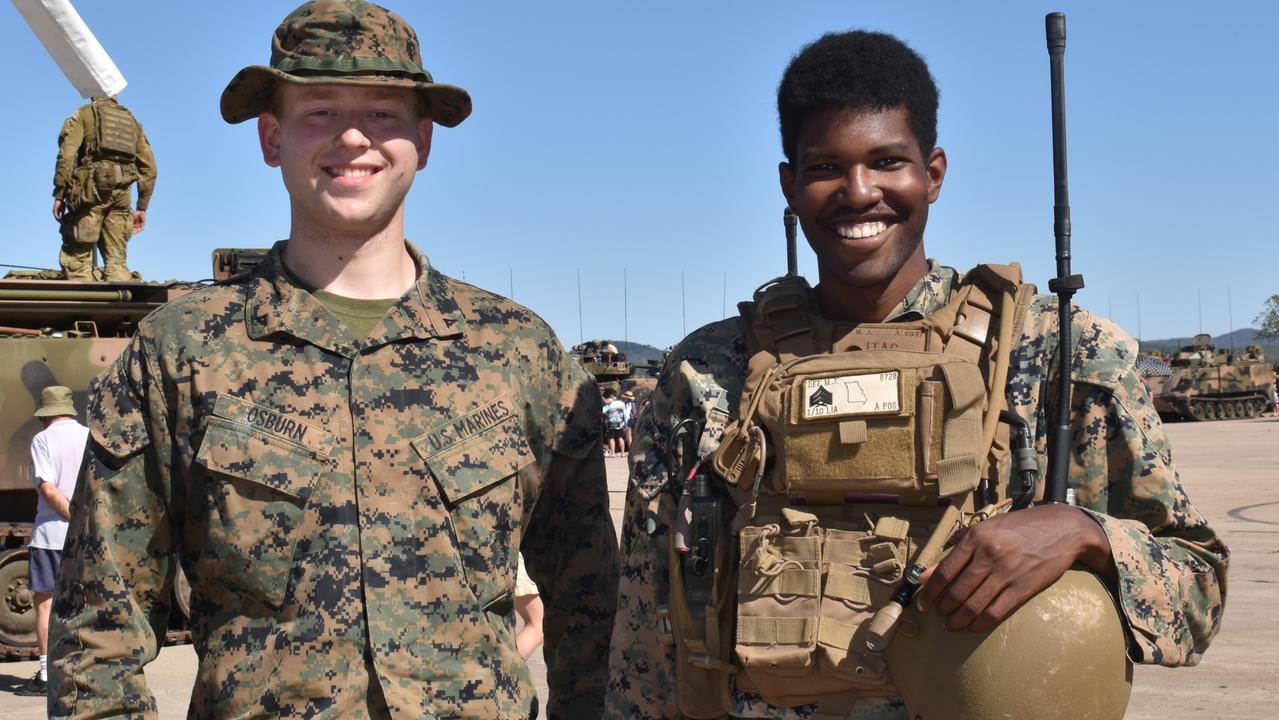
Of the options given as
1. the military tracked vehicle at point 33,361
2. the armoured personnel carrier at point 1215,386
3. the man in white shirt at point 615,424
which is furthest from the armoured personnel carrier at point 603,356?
the military tracked vehicle at point 33,361

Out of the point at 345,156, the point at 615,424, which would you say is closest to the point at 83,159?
the point at 345,156

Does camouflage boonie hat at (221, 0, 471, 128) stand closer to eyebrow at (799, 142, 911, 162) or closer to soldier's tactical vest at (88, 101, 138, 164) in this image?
eyebrow at (799, 142, 911, 162)

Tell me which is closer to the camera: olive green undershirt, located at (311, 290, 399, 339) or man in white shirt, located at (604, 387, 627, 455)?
olive green undershirt, located at (311, 290, 399, 339)

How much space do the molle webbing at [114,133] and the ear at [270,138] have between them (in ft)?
36.4

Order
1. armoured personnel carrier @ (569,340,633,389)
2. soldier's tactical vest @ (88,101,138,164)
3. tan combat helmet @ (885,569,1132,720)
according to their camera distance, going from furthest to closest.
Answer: armoured personnel carrier @ (569,340,633,389) → soldier's tactical vest @ (88,101,138,164) → tan combat helmet @ (885,569,1132,720)

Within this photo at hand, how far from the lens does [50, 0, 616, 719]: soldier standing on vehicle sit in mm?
2910

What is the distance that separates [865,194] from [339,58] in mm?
1169

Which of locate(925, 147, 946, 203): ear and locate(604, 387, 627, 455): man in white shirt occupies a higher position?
locate(925, 147, 946, 203): ear

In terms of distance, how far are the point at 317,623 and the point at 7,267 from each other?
382 inches

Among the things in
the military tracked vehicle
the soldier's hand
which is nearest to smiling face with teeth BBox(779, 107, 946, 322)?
the soldier's hand

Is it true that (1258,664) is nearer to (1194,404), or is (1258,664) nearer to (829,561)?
(829,561)

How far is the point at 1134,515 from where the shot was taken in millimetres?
2668

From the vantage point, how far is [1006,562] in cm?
240

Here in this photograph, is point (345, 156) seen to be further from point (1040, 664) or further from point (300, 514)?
point (1040, 664)
